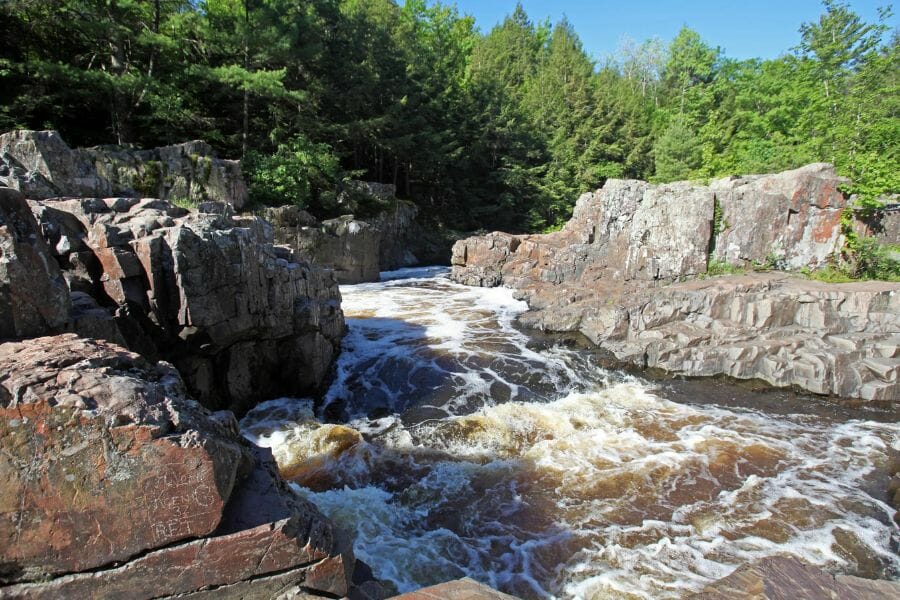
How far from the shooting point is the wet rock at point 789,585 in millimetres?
2971

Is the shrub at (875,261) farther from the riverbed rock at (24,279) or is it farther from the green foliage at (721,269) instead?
the riverbed rock at (24,279)

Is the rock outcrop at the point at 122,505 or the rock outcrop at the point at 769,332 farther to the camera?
the rock outcrop at the point at 769,332

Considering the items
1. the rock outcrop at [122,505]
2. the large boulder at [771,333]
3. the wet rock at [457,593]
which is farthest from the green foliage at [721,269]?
the rock outcrop at [122,505]

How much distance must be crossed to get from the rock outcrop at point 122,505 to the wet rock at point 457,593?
1.01 metres

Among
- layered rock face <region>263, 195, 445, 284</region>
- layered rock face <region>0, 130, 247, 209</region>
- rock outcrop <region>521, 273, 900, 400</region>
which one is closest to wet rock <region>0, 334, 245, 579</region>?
layered rock face <region>0, 130, 247, 209</region>

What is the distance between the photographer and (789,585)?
3068 mm

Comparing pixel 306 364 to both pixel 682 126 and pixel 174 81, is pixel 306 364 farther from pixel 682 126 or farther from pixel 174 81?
pixel 682 126

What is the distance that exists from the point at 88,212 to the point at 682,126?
32260 mm

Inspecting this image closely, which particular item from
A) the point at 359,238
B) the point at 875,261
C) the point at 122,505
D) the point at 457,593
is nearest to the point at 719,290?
the point at 875,261

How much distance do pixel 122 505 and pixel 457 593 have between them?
8.55 ft

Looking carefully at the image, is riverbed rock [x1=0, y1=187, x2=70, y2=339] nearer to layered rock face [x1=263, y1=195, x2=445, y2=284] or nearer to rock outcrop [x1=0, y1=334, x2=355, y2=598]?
rock outcrop [x1=0, y1=334, x2=355, y2=598]

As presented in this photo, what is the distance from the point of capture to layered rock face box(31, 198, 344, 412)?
751cm

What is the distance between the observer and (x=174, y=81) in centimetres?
1984

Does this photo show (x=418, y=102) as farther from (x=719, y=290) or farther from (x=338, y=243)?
(x=719, y=290)
